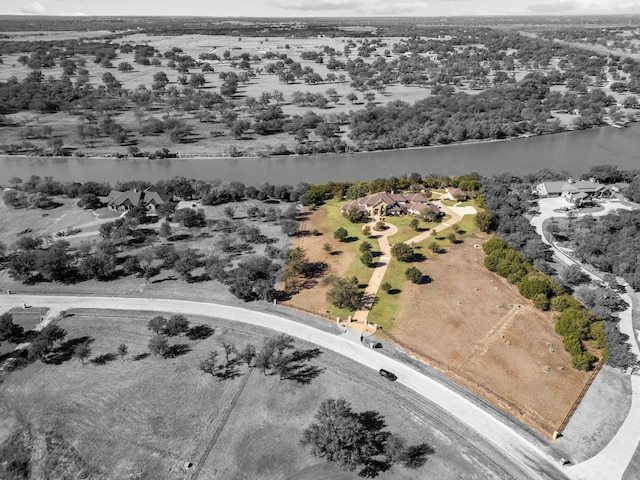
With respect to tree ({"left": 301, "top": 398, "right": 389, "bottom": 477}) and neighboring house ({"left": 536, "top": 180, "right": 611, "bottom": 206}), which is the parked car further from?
neighboring house ({"left": 536, "top": 180, "right": 611, "bottom": 206})

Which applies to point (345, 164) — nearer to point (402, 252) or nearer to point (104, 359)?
point (402, 252)

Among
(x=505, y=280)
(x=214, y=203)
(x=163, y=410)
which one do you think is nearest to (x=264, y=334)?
(x=163, y=410)

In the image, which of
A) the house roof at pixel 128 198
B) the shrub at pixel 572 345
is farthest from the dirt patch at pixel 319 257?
the house roof at pixel 128 198

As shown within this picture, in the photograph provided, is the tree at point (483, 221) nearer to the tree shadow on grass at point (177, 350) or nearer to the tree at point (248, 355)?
the tree at point (248, 355)

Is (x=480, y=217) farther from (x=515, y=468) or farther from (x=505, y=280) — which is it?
(x=515, y=468)

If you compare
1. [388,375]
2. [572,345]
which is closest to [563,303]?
[572,345]

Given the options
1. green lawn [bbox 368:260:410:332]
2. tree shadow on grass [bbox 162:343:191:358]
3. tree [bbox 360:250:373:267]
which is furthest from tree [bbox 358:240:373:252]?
tree shadow on grass [bbox 162:343:191:358]
